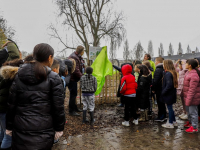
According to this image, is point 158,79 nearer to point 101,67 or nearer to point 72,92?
point 101,67

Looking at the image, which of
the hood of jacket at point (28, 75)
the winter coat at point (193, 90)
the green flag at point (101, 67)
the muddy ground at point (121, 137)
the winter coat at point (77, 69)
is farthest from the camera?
the green flag at point (101, 67)

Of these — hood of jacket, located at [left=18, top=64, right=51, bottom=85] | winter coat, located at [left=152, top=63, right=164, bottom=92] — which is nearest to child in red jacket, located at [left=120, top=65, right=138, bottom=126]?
winter coat, located at [left=152, top=63, right=164, bottom=92]

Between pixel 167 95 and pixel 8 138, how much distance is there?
3.97 meters

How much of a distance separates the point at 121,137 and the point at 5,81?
288cm

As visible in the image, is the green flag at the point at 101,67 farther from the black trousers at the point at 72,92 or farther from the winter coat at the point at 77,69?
the black trousers at the point at 72,92

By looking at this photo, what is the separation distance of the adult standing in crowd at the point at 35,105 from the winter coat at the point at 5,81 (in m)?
0.50

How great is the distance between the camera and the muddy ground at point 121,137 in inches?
135

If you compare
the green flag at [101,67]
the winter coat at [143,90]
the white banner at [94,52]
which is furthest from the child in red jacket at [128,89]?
the white banner at [94,52]

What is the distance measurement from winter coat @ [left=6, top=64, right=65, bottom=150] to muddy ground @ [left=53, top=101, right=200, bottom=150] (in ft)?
5.63

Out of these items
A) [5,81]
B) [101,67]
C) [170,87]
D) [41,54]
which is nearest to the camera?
[41,54]

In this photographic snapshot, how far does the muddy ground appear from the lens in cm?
344

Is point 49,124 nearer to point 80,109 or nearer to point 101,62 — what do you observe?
point 80,109

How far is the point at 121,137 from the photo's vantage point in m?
3.94

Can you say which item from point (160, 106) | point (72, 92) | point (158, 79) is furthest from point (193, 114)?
point (72, 92)
